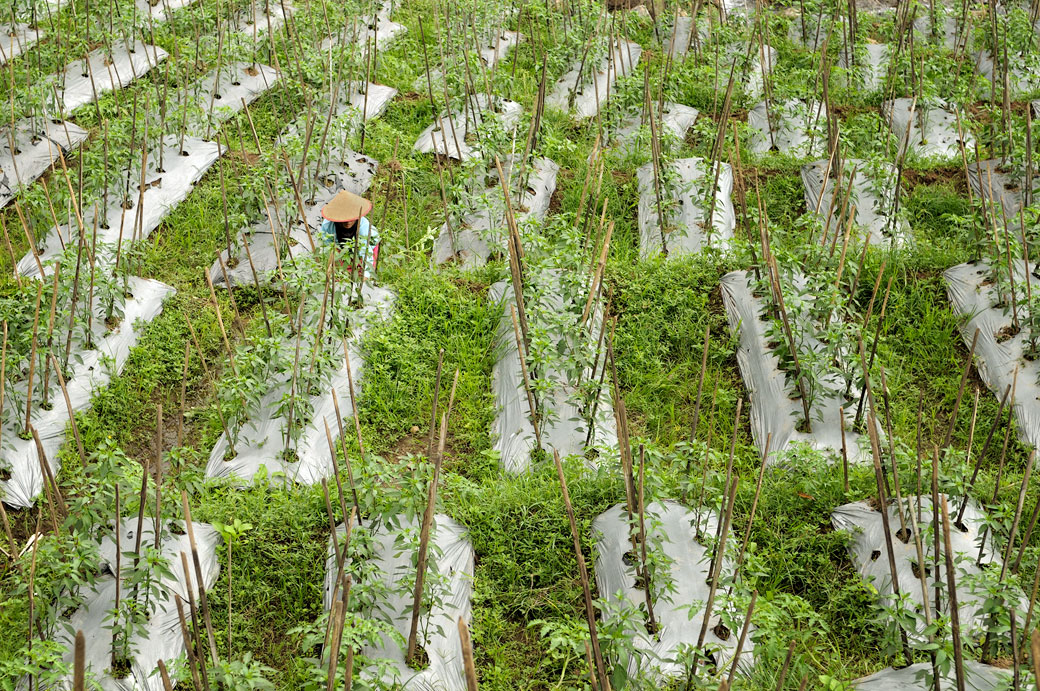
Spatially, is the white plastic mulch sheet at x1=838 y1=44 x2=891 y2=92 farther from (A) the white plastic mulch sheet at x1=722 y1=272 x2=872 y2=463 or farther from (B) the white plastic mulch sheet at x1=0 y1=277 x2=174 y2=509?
(B) the white plastic mulch sheet at x1=0 y1=277 x2=174 y2=509

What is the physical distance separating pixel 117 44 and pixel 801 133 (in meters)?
4.66

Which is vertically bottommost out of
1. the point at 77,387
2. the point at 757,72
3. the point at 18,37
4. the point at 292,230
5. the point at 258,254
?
the point at 77,387

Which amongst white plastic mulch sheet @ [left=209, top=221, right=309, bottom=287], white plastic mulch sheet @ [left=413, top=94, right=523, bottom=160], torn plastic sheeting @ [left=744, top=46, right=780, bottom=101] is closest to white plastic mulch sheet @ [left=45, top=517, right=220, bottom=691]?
white plastic mulch sheet @ [left=209, top=221, right=309, bottom=287]

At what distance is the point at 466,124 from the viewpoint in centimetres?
582

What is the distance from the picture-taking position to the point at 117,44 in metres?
6.79

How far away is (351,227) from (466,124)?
1.34 m

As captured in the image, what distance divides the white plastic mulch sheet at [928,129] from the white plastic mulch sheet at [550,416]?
2.88 meters

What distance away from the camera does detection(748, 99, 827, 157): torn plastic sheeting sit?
5977mm

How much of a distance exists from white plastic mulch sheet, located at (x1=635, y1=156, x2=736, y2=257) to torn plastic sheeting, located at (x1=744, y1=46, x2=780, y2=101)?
1205mm

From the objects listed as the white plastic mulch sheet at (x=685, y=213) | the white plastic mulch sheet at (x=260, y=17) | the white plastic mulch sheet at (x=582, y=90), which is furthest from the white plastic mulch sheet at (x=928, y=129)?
the white plastic mulch sheet at (x=260, y=17)

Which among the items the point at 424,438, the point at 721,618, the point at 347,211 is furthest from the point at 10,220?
the point at 721,618

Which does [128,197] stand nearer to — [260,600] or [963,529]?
[260,600]

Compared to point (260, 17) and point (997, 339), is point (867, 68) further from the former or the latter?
point (260, 17)

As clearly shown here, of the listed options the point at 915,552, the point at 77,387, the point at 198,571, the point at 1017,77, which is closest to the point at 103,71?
the point at 77,387
